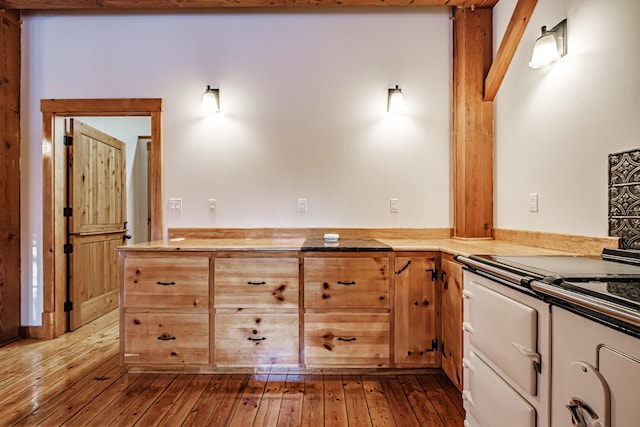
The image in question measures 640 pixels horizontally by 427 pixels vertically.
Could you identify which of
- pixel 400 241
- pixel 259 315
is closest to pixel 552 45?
pixel 400 241

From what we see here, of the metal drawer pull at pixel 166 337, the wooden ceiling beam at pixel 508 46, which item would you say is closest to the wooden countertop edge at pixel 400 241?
→ the metal drawer pull at pixel 166 337

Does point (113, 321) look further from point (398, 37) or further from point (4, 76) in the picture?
point (398, 37)

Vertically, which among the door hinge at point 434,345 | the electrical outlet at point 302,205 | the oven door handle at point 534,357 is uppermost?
the electrical outlet at point 302,205

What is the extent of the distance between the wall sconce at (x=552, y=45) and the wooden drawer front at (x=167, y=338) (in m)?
2.51

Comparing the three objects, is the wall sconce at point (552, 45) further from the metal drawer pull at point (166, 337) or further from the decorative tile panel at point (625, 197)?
the metal drawer pull at point (166, 337)

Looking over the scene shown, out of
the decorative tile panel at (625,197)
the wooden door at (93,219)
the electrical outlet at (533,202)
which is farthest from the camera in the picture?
the wooden door at (93,219)

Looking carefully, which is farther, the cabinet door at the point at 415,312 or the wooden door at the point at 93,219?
the wooden door at the point at 93,219

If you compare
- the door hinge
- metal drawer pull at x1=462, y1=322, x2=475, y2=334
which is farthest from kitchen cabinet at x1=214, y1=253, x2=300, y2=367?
metal drawer pull at x1=462, y1=322, x2=475, y2=334

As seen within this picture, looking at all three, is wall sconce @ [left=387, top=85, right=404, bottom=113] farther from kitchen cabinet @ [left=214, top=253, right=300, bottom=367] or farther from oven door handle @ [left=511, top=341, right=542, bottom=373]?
oven door handle @ [left=511, top=341, right=542, bottom=373]

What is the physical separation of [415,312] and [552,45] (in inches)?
67.7

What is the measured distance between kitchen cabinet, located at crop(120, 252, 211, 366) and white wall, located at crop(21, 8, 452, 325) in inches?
26.0

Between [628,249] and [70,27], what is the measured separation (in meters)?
4.08

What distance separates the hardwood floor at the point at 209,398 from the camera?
68.3 inches

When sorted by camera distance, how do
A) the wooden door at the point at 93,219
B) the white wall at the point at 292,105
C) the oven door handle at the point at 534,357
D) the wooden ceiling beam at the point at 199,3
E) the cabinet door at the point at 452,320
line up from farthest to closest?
1. the wooden door at the point at 93,219
2. the white wall at the point at 292,105
3. the wooden ceiling beam at the point at 199,3
4. the cabinet door at the point at 452,320
5. the oven door handle at the point at 534,357
